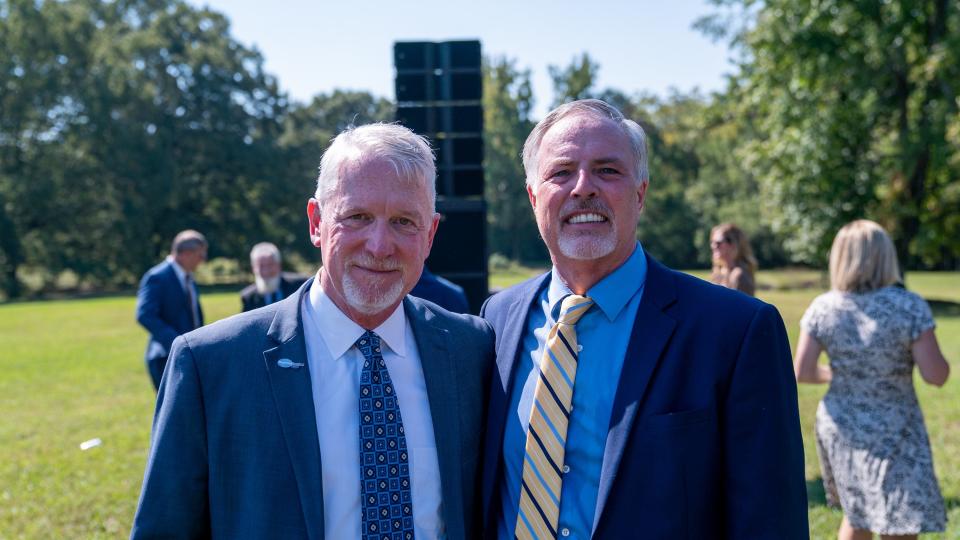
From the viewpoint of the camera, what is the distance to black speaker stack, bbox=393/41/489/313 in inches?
332

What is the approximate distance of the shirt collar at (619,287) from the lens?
8.08 feet

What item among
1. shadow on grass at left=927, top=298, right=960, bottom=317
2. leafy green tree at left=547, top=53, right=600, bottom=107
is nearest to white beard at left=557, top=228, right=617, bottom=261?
shadow on grass at left=927, top=298, right=960, bottom=317

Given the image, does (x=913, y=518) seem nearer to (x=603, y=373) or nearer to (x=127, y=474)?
(x=603, y=373)

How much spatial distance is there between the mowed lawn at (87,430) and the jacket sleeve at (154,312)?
136cm

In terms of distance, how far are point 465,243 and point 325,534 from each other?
6.36m

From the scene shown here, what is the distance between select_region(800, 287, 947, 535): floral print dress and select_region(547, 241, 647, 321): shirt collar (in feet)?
7.43

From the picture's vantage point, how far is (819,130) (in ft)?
76.8

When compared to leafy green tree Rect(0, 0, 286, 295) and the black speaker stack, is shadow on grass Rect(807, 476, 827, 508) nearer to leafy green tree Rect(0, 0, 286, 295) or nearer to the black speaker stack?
the black speaker stack

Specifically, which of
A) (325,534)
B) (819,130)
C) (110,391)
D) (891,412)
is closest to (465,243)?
(891,412)

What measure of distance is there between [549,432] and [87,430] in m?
9.37

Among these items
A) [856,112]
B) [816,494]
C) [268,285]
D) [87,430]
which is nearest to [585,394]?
[816,494]

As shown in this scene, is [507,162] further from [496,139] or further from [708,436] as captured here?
[708,436]

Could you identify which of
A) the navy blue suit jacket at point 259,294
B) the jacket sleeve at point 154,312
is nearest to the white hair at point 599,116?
the navy blue suit jacket at point 259,294

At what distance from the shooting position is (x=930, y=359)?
13.5 feet
